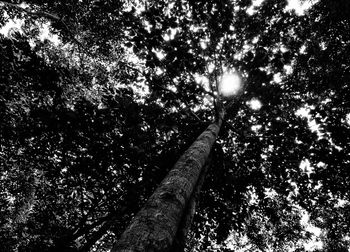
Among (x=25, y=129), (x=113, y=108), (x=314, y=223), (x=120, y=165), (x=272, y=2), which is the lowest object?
(x=25, y=129)

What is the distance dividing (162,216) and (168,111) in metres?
6.29

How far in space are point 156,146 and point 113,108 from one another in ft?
6.85

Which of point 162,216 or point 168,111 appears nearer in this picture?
point 162,216

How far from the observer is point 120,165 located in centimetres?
635

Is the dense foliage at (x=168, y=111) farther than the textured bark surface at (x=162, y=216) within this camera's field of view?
Yes

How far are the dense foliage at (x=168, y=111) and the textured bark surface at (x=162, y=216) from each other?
2.96m

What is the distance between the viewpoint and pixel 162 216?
1.92 meters

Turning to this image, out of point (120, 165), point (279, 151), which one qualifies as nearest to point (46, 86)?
point (120, 165)

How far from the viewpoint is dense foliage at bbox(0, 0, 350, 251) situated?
5.67 m

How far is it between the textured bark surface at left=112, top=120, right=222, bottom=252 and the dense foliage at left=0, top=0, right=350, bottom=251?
2.96m

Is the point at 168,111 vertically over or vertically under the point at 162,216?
over

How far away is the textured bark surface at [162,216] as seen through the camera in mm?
1547

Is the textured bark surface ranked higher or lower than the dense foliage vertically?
lower

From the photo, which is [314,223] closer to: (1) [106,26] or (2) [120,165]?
(2) [120,165]
